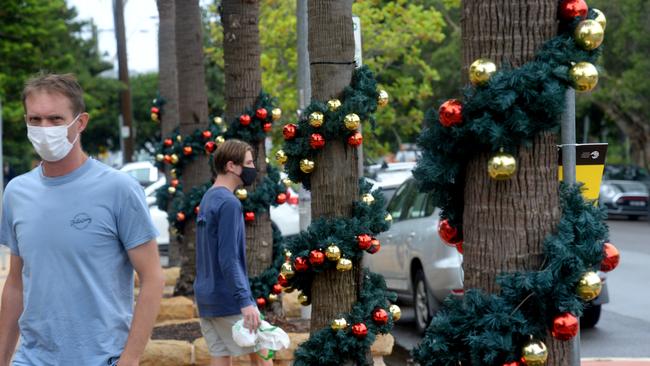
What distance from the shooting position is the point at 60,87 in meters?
4.10

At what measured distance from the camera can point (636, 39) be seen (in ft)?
113

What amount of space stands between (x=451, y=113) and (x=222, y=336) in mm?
3296

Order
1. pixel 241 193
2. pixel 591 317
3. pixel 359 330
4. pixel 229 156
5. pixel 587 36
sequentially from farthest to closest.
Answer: pixel 591 317 < pixel 241 193 < pixel 229 156 < pixel 359 330 < pixel 587 36

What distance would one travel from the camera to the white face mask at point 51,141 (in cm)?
401

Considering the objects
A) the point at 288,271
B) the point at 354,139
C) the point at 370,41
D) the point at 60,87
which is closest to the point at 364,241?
the point at 288,271

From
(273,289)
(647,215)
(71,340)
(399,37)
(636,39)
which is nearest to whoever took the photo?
(71,340)

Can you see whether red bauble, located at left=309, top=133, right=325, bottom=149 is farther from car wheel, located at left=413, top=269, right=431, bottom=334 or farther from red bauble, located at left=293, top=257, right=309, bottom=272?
car wheel, located at left=413, top=269, right=431, bottom=334

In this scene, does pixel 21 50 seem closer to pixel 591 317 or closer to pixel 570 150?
pixel 591 317

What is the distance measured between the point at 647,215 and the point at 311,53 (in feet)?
84.5

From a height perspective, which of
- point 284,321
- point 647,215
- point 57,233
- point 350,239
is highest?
point 57,233

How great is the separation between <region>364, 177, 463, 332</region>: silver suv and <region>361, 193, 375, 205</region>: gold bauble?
3.19m

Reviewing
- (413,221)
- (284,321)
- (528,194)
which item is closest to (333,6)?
(528,194)

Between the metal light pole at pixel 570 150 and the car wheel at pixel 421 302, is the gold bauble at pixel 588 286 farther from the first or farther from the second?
the car wheel at pixel 421 302

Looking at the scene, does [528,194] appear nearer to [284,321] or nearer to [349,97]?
[349,97]
